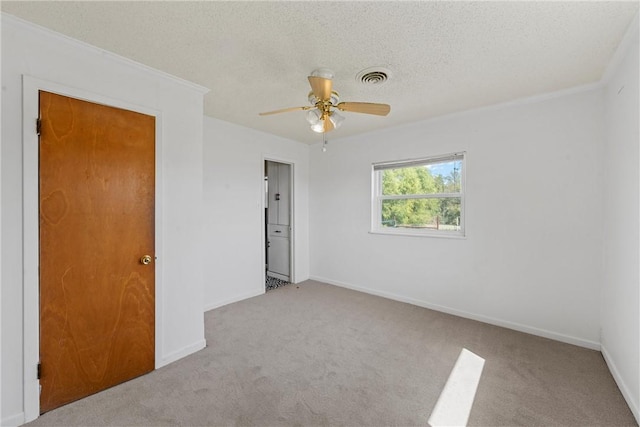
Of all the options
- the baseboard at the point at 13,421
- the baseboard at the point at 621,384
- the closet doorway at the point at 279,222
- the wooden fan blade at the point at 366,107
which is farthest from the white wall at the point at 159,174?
the baseboard at the point at 621,384

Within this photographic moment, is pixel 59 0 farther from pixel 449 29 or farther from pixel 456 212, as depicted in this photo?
pixel 456 212

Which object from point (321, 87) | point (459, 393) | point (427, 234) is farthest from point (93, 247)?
point (427, 234)

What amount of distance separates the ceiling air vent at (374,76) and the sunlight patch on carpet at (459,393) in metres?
2.45

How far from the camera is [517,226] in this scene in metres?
2.91

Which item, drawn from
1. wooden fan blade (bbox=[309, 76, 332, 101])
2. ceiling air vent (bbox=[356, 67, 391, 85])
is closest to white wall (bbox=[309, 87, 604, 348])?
ceiling air vent (bbox=[356, 67, 391, 85])

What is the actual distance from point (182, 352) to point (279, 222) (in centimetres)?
285

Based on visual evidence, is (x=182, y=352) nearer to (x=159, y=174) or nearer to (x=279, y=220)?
(x=159, y=174)

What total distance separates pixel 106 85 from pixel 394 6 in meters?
2.03

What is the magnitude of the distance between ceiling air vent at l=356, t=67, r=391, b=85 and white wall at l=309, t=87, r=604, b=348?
1443 mm

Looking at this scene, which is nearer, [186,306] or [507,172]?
[186,306]

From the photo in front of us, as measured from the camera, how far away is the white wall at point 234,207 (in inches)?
141

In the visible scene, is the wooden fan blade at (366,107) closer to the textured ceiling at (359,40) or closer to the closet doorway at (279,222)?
the textured ceiling at (359,40)

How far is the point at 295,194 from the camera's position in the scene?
4.74m

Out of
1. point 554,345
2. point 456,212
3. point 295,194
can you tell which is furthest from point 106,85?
point 554,345
